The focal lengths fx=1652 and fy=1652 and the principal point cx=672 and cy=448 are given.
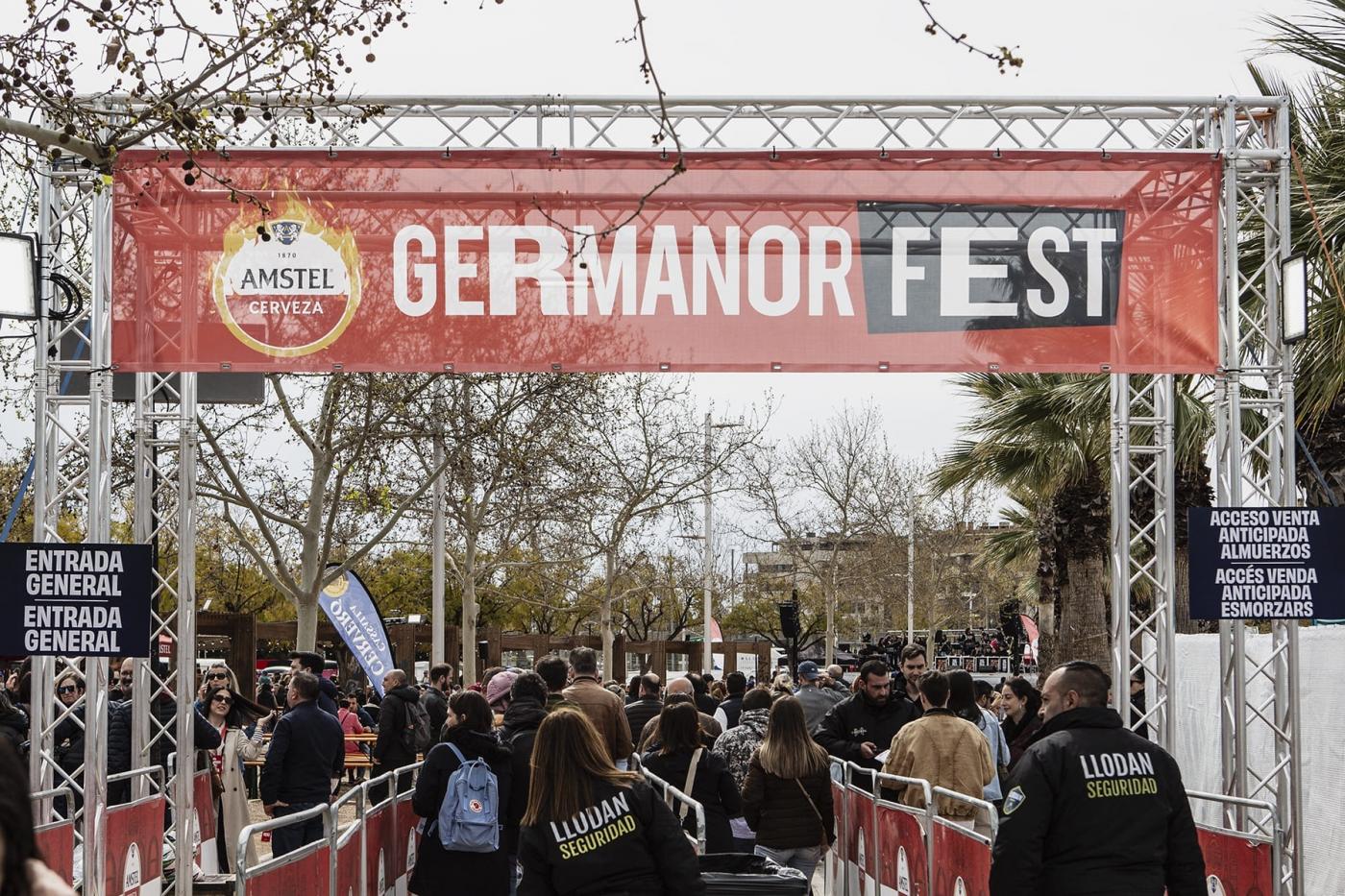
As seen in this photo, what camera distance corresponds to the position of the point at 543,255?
1141cm

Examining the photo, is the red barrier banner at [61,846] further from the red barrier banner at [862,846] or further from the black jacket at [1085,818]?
the black jacket at [1085,818]

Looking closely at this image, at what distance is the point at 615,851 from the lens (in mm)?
5906

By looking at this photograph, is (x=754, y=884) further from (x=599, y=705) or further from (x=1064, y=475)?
(x=1064, y=475)

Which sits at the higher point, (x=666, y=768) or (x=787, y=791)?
(x=666, y=768)

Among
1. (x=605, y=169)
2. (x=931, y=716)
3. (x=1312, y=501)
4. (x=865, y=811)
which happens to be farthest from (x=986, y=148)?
(x=1312, y=501)

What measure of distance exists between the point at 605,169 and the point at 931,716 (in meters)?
4.30

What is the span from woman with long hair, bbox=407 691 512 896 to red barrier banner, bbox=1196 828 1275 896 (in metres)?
3.70

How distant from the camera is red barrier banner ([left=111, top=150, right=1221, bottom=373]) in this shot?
447 inches

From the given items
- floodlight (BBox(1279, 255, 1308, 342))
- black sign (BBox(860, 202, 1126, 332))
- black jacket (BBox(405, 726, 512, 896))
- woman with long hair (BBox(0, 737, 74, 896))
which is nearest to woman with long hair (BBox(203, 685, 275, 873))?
black jacket (BBox(405, 726, 512, 896))

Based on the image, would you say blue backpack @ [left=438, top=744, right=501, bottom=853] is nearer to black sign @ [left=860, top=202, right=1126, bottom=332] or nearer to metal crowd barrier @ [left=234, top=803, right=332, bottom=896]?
metal crowd barrier @ [left=234, top=803, right=332, bottom=896]

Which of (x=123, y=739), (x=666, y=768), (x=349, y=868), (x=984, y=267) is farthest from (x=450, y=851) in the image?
(x=984, y=267)

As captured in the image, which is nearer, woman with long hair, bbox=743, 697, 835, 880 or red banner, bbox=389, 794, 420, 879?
woman with long hair, bbox=743, 697, 835, 880

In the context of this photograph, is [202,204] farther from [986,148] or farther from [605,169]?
[986,148]

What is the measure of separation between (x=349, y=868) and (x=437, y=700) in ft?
19.5
